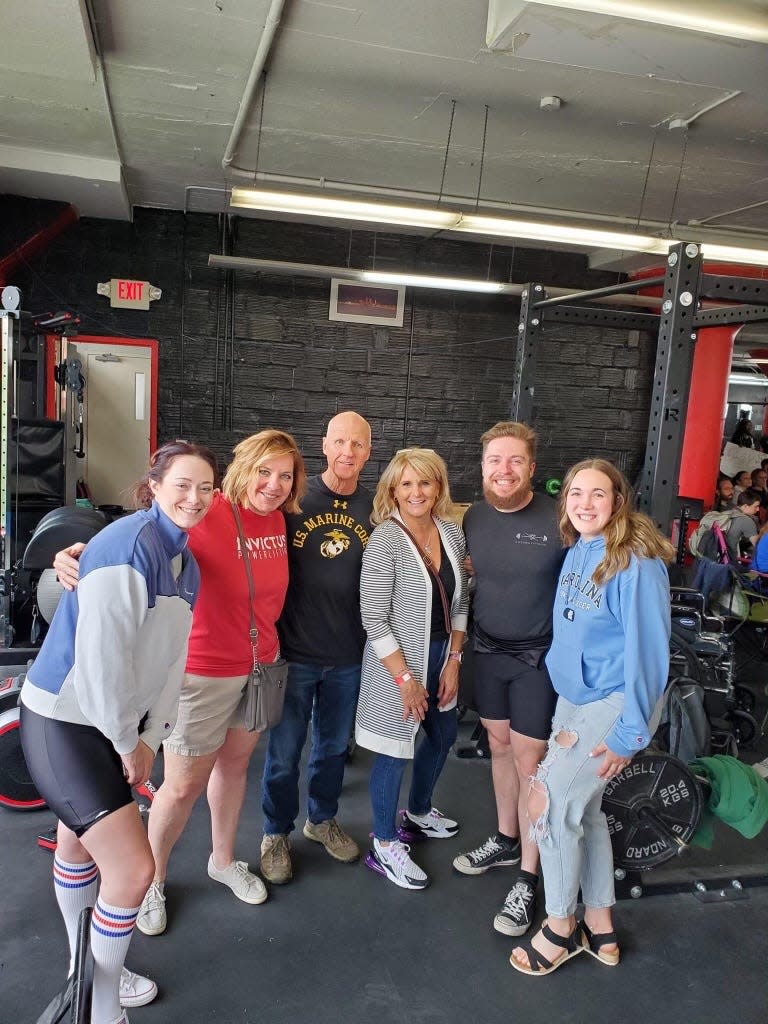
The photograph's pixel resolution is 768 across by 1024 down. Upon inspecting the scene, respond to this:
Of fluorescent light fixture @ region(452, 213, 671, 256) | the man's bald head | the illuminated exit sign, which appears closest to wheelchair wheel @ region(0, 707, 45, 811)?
the man's bald head

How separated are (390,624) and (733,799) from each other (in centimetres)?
125

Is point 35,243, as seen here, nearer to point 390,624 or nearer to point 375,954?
point 390,624

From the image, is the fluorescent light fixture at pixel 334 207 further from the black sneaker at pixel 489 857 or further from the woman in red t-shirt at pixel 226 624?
the black sneaker at pixel 489 857

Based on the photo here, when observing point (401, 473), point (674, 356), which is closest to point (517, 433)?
point (401, 473)

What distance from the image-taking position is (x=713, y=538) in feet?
18.6

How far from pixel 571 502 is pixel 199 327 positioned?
17.9ft

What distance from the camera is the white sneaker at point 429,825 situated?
279 cm

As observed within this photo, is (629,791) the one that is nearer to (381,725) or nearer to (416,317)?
(381,725)

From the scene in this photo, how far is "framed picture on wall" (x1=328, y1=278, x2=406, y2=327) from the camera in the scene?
277 inches

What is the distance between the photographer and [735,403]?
1179 cm

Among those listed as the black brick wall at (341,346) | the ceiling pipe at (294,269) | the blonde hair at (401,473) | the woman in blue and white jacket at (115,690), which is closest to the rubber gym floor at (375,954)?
the woman in blue and white jacket at (115,690)

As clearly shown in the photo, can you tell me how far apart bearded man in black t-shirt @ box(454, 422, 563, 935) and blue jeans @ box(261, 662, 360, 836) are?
0.46 meters

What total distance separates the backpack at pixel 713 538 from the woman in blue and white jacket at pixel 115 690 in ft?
15.7

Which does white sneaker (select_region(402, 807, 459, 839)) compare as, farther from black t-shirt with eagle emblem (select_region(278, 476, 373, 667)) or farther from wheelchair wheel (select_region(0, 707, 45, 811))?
wheelchair wheel (select_region(0, 707, 45, 811))
